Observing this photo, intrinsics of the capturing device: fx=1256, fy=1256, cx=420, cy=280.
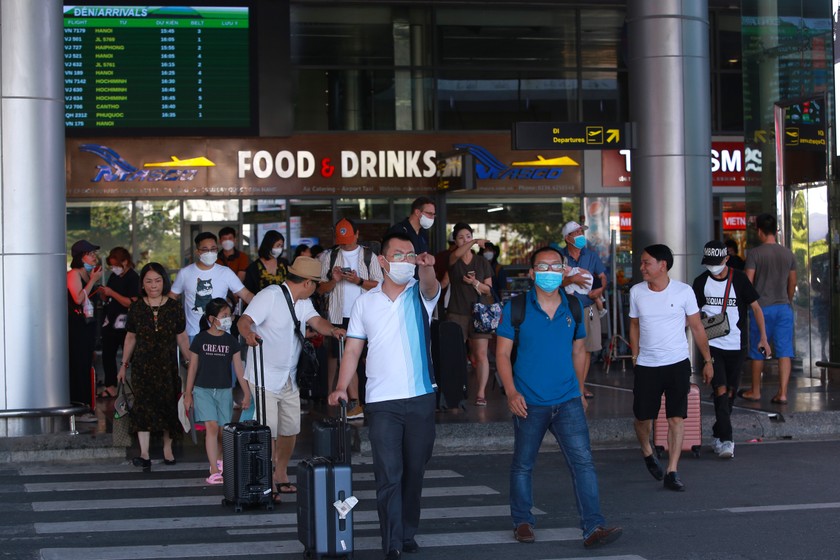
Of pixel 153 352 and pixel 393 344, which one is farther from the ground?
pixel 393 344

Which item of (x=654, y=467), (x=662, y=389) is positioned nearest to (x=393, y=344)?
(x=662, y=389)

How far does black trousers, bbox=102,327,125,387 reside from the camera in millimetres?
15773

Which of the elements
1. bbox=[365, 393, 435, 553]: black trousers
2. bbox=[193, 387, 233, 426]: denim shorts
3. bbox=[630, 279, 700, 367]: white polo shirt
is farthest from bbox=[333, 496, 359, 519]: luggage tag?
bbox=[630, 279, 700, 367]: white polo shirt

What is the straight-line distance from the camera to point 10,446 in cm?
1193

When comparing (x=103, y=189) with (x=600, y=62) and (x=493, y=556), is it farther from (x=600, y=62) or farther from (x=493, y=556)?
(x=493, y=556)

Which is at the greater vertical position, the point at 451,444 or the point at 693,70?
the point at 693,70

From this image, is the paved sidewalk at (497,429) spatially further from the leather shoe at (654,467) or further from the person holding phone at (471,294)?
the leather shoe at (654,467)

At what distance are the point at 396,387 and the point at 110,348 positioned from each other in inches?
366

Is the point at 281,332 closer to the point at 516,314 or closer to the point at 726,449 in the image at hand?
the point at 516,314

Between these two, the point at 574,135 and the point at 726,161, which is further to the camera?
the point at 726,161

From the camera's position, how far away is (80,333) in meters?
13.7

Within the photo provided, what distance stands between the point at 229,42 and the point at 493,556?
Answer: 51.9ft

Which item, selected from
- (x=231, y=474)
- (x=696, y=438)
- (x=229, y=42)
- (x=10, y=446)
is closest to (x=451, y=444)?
(x=696, y=438)

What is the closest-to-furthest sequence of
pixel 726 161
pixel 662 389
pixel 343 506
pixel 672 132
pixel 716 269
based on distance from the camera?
pixel 343 506, pixel 662 389, pixel 716 269, pixel 672 132, pixel 726 161
